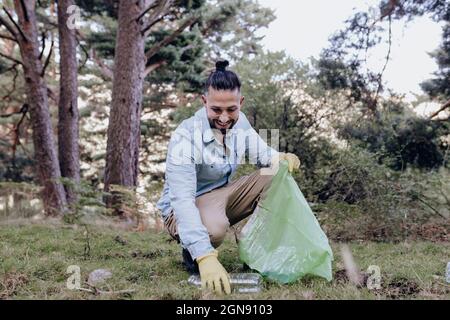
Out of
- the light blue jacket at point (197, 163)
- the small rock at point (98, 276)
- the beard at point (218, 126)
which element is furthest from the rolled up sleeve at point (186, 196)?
the small rock at point (98, 276)

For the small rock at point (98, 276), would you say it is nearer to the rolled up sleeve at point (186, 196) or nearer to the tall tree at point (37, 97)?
the rolled up sleeve at point (186, 196)

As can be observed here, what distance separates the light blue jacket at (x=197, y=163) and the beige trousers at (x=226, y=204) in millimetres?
70

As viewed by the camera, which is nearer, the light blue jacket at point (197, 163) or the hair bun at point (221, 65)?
the light blue jacket at point (197, 163)

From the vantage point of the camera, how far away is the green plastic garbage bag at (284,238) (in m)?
2.35

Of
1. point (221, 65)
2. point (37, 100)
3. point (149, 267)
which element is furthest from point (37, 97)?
point (221, 65)

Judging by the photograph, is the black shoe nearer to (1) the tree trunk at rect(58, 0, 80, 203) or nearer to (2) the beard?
(2) the beard

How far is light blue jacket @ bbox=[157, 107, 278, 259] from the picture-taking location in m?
2.28

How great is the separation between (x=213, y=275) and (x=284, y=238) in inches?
21.5

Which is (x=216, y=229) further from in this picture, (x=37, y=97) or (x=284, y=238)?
(x=37, y=97)

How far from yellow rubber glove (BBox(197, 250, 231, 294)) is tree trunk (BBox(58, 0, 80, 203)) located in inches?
227

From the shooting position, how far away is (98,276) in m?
2.47

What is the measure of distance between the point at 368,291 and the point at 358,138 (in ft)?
13.0

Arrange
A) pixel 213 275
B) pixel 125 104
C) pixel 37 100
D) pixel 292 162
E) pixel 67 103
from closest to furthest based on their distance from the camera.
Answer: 1. pixel 213 275
2. pixel 292 162
3. pixel 125 104
4. pixel 37 100
5. pixel 67 103

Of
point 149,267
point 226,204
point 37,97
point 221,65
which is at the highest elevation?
point 37,97
